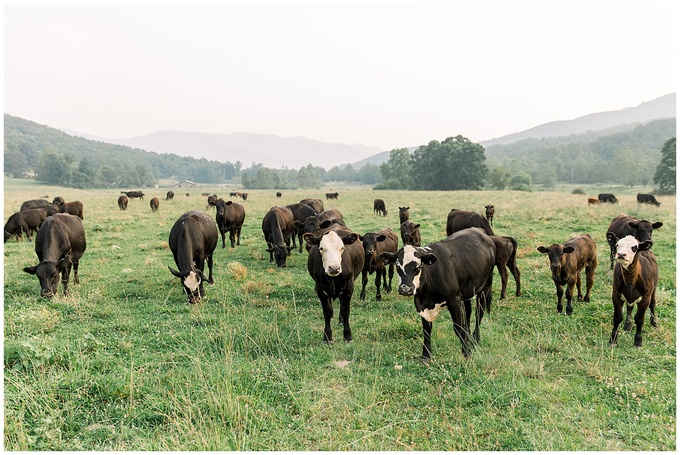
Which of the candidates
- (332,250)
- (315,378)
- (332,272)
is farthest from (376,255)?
(315,378)

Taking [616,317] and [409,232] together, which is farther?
[409,232]

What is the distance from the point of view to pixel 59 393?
4695 mm

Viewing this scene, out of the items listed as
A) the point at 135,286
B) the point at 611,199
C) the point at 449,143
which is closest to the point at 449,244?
the point at 135,286

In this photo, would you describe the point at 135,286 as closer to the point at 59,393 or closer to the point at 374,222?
the point at 59,393

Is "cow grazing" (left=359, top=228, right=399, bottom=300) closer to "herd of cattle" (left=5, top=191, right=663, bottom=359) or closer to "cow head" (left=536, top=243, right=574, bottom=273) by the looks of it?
"herd of cattle" (left=5, top=191, right=663, bottom=359)

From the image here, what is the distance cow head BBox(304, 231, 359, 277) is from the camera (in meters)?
6.55

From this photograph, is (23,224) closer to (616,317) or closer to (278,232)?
(278,232)

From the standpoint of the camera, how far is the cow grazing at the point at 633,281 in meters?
6.33

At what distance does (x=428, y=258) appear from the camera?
5770 millimetres

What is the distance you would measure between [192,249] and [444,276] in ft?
21.6

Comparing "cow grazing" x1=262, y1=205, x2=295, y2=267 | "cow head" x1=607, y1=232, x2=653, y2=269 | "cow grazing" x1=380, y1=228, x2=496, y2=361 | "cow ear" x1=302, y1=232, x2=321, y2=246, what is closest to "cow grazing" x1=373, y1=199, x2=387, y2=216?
"cow grazing" x1=262, y1=205, x2=295, y2=267

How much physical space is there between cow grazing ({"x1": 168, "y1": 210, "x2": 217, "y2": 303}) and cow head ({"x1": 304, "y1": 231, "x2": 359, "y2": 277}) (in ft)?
11.0

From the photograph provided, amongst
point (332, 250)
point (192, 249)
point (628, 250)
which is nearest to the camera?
point (628, 250)

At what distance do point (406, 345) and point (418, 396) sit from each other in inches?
67.0
